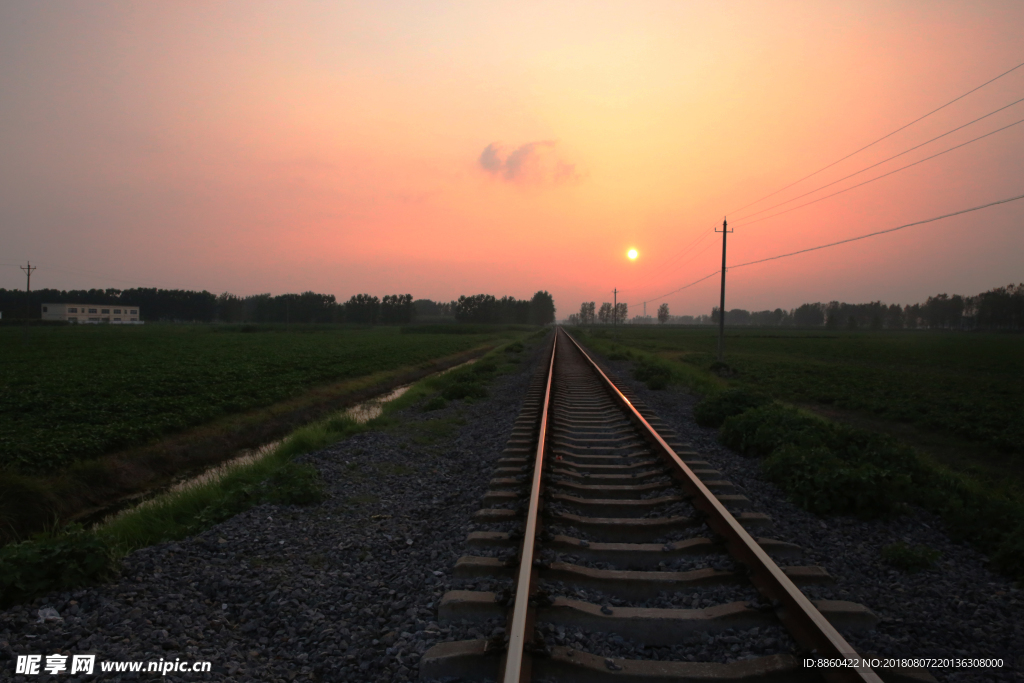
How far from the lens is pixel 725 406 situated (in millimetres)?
10578

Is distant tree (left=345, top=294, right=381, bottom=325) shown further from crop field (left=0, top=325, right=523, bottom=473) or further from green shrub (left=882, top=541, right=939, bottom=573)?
green shrub (left=882, top=541, right=939, bottom=573)


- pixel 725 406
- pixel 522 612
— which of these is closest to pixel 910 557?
pixel 522 612

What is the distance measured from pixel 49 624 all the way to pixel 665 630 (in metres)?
3.80

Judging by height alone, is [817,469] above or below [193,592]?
above

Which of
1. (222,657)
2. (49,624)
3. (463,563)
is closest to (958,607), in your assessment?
(463,563)

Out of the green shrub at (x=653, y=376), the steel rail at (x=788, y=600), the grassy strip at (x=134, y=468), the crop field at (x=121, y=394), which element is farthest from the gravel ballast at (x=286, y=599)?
the green shrub at (x=653, y=376)

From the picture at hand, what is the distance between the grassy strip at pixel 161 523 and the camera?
372 cm

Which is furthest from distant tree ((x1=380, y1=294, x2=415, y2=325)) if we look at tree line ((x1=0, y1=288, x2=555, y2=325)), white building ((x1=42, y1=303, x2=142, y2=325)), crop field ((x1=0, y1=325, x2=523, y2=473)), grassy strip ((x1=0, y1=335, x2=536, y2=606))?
grassy strip ((x1=0, y1=335, x2=536, y2=606))

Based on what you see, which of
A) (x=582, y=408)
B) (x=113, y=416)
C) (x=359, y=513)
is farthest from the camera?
(x=113, y=416)

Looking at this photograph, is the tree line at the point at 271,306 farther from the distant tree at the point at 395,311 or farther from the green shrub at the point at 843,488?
the green shrub at the point at 843,488

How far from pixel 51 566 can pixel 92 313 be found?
16806cm

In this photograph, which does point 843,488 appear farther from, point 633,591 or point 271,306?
point 271,306

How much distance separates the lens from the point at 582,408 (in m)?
11.4

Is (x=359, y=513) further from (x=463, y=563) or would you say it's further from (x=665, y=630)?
(x=665, y=630)
